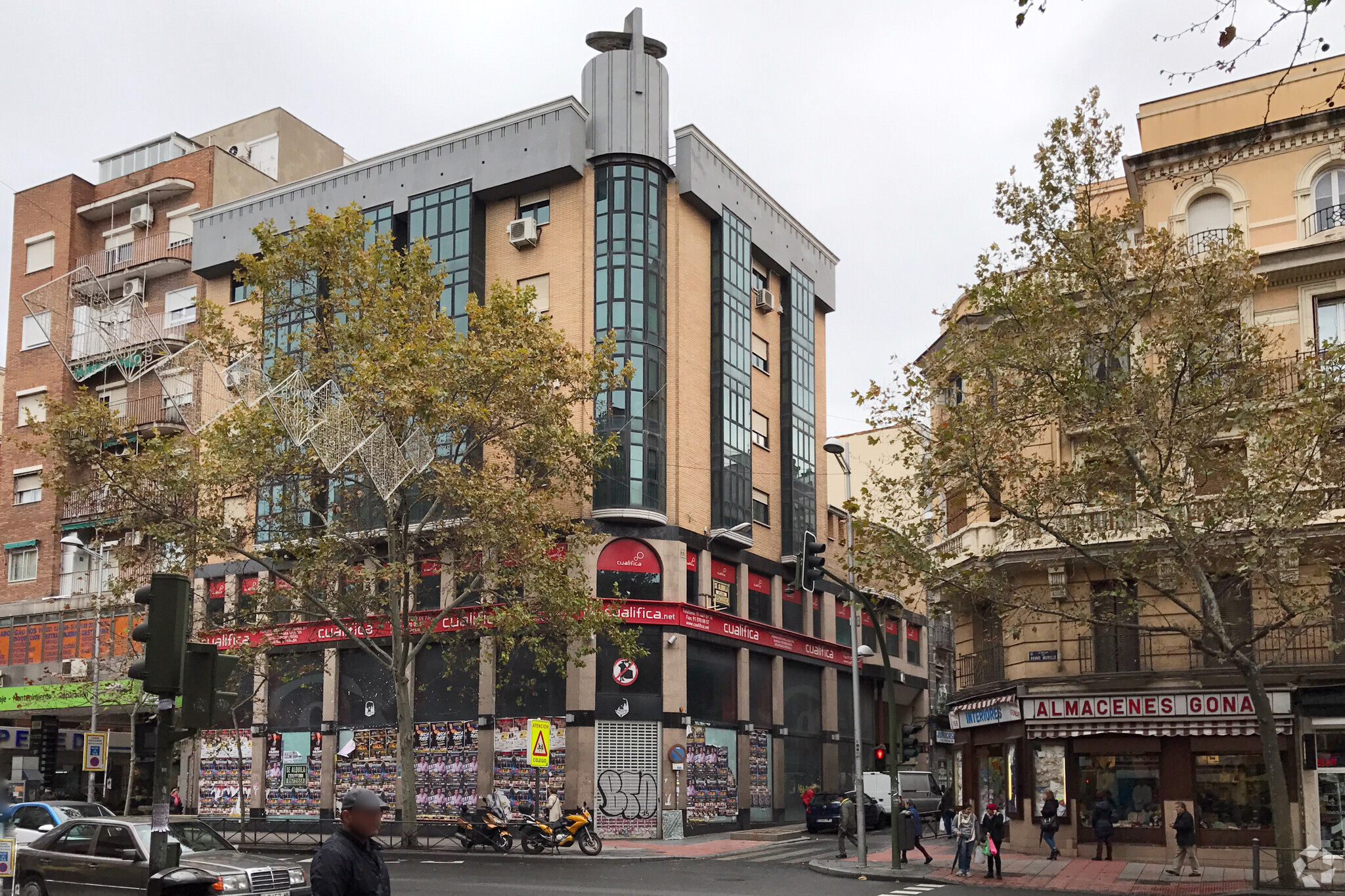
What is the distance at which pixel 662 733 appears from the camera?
37.3m

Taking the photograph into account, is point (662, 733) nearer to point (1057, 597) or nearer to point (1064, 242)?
point (1057, 597)

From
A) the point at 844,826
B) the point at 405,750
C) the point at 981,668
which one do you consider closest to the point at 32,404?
the point at 405,750

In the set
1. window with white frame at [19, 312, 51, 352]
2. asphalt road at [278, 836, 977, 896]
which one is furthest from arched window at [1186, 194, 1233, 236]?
window with white frame at [19, 312, 51, 352]

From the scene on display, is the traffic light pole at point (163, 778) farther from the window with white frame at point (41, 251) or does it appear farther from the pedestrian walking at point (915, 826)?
the window with white frame at point (41, 251)

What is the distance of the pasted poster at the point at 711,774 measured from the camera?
38.1 meters

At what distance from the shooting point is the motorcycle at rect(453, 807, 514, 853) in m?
30.0

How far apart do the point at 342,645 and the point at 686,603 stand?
11702 millimetres

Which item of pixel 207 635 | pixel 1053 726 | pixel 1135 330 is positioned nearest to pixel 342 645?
pixel 207 635

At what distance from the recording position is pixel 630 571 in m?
38.5

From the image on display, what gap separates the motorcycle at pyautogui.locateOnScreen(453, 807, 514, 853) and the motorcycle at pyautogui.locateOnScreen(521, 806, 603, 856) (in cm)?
48

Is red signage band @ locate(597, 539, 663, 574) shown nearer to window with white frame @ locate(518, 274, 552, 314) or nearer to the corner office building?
the corner office building

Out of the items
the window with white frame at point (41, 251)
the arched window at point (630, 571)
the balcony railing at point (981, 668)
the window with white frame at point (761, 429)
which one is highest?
the window with white frame at point (41, 251)

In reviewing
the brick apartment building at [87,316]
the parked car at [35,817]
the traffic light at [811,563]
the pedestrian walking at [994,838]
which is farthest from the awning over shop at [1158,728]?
the brick apartment building at [87,316]

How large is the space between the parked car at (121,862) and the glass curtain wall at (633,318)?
22726mm
